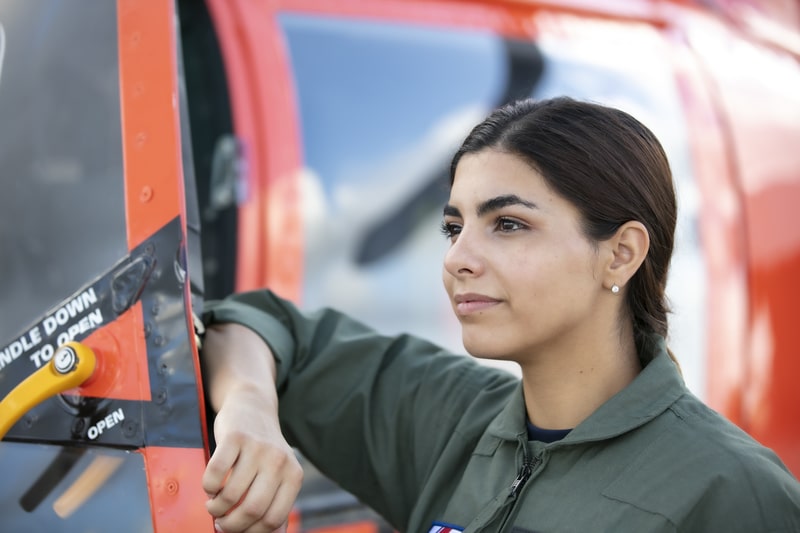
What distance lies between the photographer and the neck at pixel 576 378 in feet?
4.09

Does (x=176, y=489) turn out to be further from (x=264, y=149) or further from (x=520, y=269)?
(x=264, y=149)

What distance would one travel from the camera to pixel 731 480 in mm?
1027

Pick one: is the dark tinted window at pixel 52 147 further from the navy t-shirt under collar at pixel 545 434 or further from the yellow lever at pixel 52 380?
the navy t-shirt under collar at pixel 545 434

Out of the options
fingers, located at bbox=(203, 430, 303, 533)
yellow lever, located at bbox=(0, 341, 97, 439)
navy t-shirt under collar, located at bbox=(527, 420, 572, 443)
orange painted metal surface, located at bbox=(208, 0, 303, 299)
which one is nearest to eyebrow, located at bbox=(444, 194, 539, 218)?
navy t-shirt under collar, located at bbox=(527, 420, 572, 443)

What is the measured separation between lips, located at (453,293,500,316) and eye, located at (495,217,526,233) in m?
0.09

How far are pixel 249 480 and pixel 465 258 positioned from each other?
0.40 metres

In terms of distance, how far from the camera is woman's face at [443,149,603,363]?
1181mm

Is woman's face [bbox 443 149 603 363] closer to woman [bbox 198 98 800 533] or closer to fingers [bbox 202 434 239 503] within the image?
woman [bbox 198 98 800 533]

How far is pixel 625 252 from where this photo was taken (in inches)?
49.2

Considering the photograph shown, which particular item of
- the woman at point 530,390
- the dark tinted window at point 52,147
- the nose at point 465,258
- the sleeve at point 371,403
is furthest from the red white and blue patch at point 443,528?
the dark tinted window at point 52,147

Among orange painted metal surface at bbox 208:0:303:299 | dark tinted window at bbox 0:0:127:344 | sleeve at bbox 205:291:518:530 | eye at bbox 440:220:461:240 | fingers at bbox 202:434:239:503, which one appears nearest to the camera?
fingers at bbox 202:434:239:503

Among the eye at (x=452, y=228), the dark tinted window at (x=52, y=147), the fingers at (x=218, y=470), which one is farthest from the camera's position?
the eye at (x=452, y=228)

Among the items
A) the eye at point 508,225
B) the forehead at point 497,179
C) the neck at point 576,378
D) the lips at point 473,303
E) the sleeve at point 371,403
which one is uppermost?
the forehead at point 497,179

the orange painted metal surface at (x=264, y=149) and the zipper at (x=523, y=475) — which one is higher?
the orange painted metal surface at (x=264, y=149)
